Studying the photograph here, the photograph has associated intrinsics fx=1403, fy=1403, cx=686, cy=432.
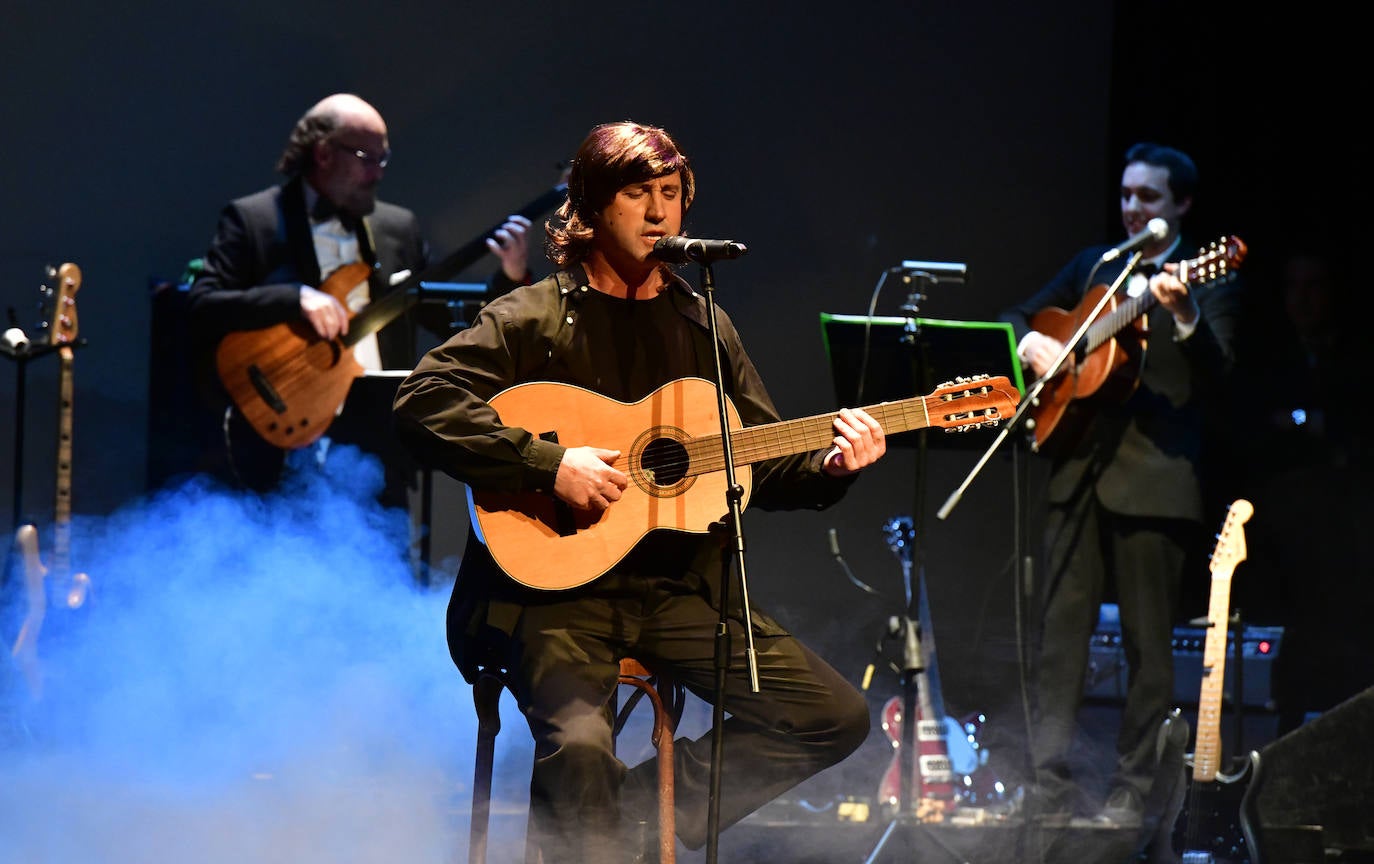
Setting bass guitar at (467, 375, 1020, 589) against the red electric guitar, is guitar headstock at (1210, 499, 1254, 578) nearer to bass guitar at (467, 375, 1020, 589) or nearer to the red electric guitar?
the red electric guitar

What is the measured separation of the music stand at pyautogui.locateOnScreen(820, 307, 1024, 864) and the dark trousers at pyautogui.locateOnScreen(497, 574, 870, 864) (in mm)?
1014

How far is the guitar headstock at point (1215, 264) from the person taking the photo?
185 inches

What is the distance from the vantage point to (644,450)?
3.42 meters

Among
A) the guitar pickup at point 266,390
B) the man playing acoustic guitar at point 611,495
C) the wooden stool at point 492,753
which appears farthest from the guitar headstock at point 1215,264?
the guitar pickup at point 266,390

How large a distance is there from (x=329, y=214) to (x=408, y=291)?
488mm

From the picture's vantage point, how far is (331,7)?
594cm

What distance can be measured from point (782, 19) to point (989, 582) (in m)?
2.74

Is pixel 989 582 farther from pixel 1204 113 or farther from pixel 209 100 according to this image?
pixel 209 100

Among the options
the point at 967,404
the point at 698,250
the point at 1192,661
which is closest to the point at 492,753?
the point at 698,250

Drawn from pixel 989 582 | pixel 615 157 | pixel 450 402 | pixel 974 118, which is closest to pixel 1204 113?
pixel 974 118

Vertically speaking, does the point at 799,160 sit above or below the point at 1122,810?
above

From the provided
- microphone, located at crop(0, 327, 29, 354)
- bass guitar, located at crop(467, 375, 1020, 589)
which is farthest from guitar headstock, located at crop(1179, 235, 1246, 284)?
microphone, located at crop(0, 327, 29, 354)

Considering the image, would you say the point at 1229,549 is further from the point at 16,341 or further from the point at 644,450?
the point at 16,341

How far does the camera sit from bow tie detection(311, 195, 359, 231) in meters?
5.48
